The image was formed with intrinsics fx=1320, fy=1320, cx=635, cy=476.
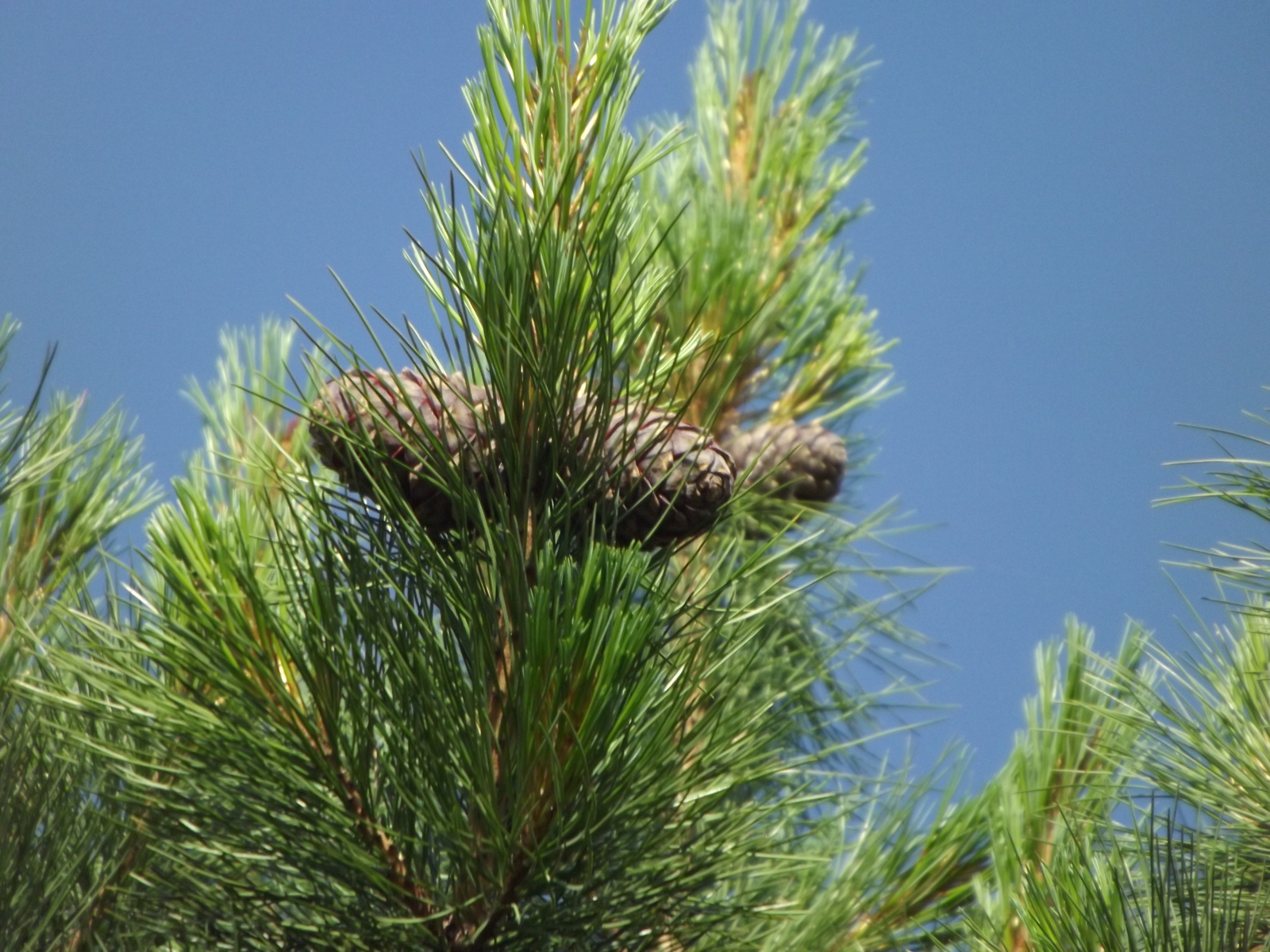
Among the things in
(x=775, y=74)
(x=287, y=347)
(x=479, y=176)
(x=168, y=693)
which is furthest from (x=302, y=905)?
(x=775, y=74)

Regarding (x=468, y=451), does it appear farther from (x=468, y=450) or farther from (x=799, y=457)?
(x=799, y=457)

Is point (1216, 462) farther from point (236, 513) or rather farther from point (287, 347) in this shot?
point (287, 347)

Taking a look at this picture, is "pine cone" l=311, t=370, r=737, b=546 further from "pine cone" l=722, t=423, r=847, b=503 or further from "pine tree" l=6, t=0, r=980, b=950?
"pine cone" l=722, t=423, r=847, b=503

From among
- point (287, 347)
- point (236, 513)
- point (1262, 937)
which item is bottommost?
point (1262, 937)

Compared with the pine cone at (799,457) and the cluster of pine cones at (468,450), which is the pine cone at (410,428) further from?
the pine cone at (799,457)

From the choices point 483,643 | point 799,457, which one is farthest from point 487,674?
point 799,457
